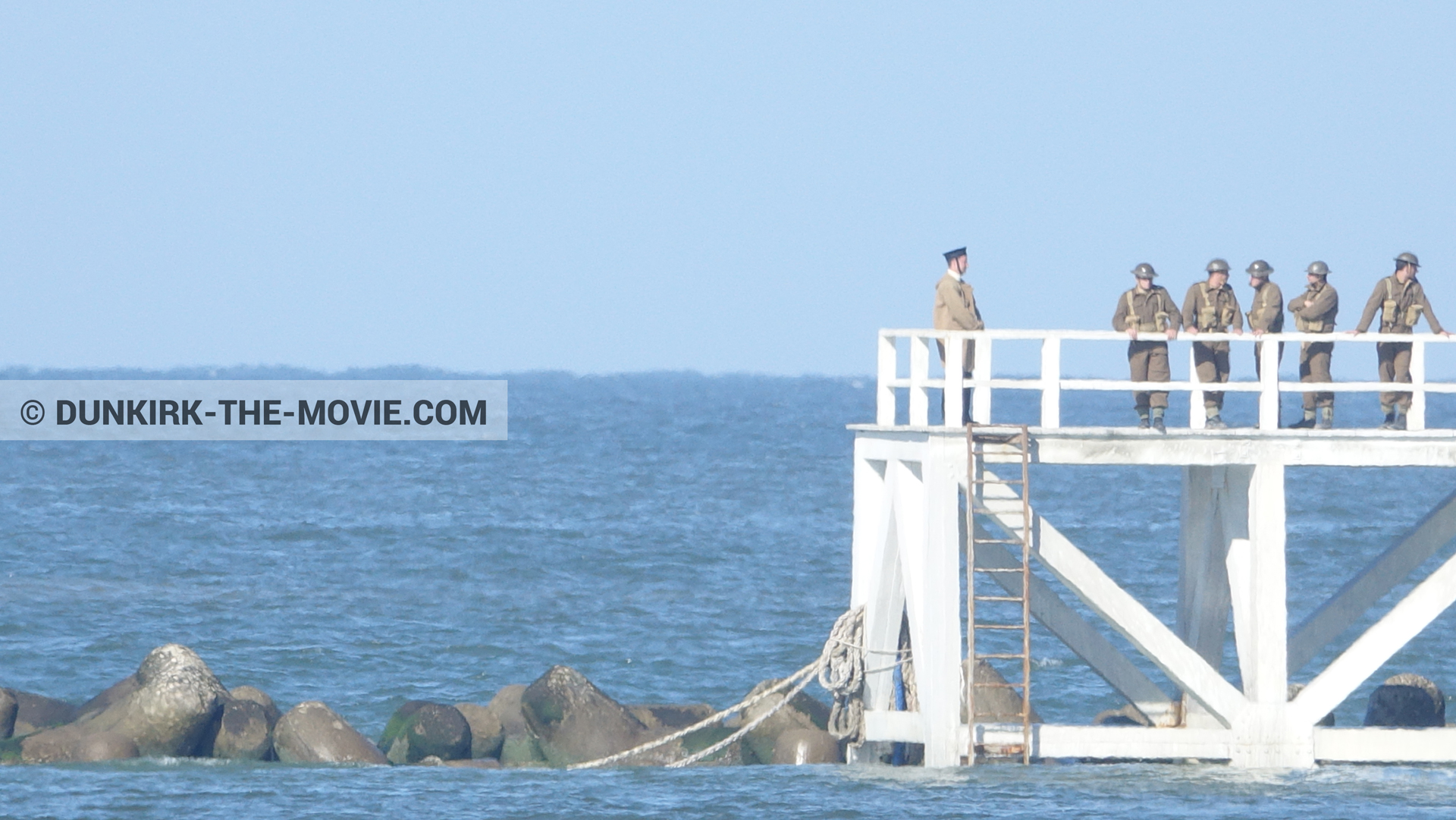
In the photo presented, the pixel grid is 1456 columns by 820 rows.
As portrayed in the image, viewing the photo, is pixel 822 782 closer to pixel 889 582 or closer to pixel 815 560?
pixel 889 582

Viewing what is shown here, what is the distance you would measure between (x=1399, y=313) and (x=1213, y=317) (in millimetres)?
1668

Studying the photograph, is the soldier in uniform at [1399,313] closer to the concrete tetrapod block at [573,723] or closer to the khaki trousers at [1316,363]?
the khaki trousers at [1316,363]

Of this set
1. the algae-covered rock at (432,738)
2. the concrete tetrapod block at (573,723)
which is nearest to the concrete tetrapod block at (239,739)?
the algae-covered rock at (432,738)

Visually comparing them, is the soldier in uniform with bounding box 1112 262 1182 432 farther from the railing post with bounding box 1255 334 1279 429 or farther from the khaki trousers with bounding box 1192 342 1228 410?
the railing post with bounding box 1255 334 1279 429

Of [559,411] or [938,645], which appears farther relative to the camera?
[559,411]

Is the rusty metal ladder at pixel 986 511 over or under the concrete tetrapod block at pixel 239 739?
over

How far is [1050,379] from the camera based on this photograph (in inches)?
694

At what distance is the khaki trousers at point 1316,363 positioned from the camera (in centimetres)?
1864

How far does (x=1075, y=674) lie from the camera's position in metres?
27.8

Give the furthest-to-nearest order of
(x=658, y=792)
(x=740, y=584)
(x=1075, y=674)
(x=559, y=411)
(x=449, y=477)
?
(x=559, y=411) < (x=449, y=477) < (x=740, y=584) < (x=1075, y=674) < (x=658, y=792)

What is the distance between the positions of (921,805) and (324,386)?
12351cm

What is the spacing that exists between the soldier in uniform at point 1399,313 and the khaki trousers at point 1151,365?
1.78 meters

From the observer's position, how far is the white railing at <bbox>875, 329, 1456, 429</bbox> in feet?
58.4

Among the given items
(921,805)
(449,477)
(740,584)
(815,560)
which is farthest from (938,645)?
(449,477)
